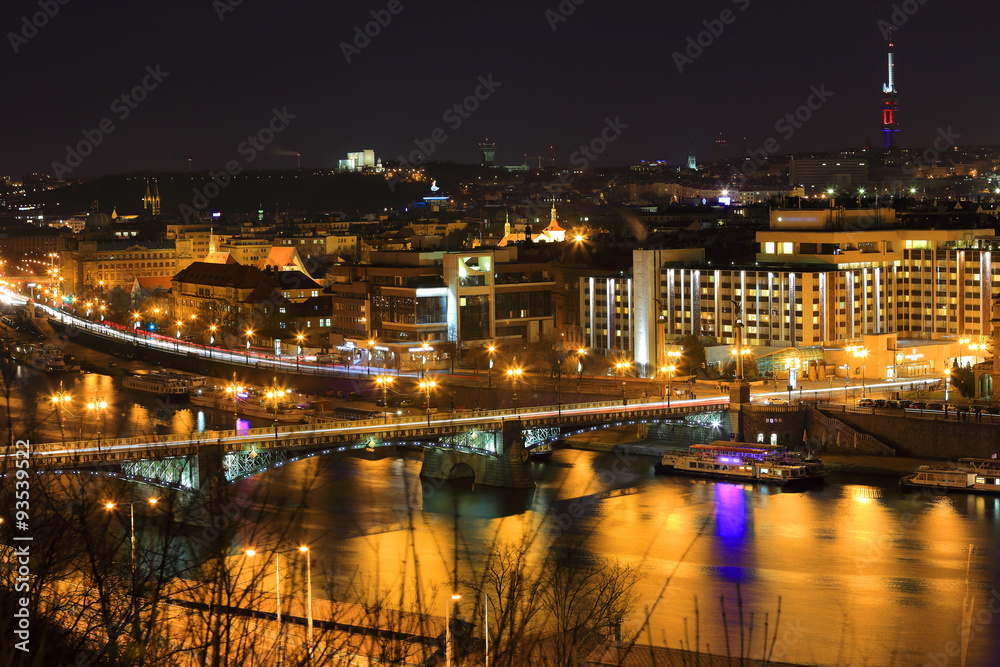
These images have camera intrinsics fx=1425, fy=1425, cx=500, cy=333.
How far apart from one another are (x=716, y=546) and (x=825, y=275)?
949 centimetres

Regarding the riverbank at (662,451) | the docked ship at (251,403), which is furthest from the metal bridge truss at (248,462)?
the riverbank at (662,451)

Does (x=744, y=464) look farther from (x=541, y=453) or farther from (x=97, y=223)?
(x=97, y=223)

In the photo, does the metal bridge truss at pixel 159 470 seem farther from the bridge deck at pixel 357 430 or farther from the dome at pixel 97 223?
the dome at pixel 97 223

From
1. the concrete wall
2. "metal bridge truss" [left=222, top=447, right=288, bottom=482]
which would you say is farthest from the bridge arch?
the concrete wall

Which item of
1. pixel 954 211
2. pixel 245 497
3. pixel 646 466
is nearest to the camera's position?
pixel 245 497

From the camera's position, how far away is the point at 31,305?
123ft

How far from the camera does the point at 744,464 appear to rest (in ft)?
52.3

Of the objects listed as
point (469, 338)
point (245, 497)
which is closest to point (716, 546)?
point (245, 497)

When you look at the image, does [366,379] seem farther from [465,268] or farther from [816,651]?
[816,651]

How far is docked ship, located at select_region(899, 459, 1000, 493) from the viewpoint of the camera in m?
14.8

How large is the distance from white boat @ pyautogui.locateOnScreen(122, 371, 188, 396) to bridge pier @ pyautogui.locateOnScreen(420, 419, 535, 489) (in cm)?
767

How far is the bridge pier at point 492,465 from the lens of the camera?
15328mm

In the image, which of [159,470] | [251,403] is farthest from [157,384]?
[159,470]
